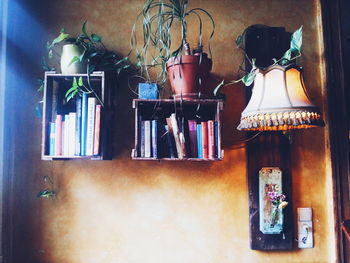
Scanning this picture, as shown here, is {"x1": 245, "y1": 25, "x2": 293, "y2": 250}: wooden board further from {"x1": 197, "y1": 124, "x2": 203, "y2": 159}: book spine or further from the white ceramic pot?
the white ceramic pot

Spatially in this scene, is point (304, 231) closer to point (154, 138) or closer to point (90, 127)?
point (154, 138)

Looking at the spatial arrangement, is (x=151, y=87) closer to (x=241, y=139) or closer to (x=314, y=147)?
(x=241, y=139)

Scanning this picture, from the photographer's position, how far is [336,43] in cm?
246

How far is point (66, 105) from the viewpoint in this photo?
2318 mm

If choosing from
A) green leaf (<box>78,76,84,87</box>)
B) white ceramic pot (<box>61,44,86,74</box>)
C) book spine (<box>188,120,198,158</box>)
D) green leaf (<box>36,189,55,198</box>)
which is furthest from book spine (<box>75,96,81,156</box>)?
book spine (<box>188,120,198,158</box>)

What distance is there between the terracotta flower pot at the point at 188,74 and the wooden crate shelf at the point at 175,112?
0.07 m

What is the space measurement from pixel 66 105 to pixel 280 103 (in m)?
1.44

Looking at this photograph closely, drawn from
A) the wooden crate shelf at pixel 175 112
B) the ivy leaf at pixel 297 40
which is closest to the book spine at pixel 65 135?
the wooden crate shelf at pixel 175 112

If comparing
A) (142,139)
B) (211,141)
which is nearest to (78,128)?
(142,139)

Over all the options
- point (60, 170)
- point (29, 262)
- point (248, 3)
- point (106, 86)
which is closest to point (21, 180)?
point (60, 170)

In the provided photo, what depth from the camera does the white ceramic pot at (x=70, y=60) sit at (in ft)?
7.16

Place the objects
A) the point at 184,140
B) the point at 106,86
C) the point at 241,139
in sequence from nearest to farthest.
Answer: the point at 184,140, the point at 106,86, the point at 241,139

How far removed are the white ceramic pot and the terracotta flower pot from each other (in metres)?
0.60

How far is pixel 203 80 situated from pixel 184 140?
421 millimetres
